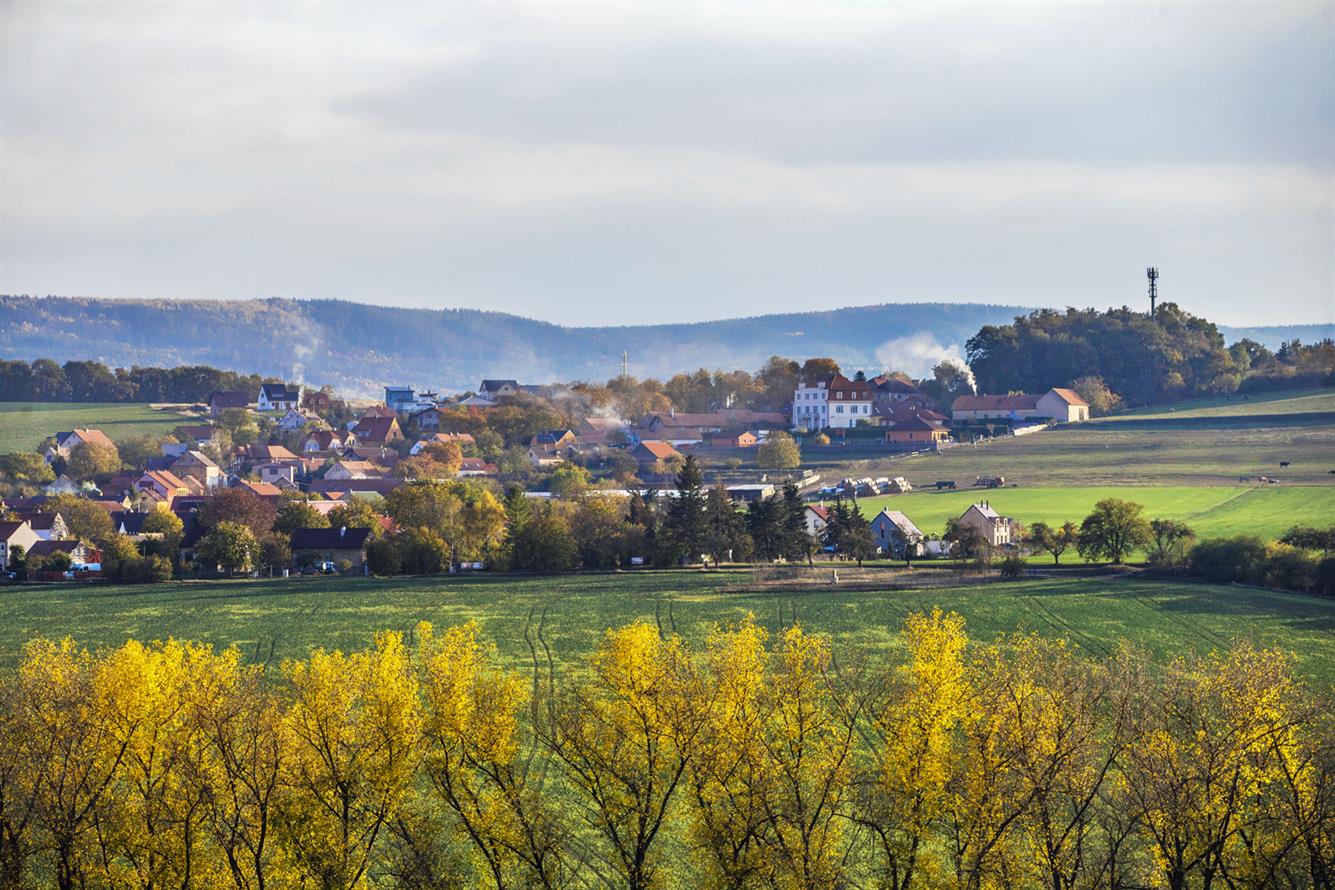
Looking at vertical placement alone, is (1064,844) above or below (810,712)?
below

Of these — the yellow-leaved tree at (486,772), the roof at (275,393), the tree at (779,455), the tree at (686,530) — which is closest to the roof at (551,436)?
the tree at (779,455)

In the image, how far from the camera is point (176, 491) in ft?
422

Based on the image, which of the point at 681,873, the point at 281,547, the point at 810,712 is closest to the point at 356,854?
the point at 681,873

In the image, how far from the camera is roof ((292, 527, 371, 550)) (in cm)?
9488

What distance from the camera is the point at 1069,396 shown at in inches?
6230

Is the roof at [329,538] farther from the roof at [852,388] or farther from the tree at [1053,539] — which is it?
the roof at [852,388]

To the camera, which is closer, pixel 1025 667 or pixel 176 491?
pixel 1025 667

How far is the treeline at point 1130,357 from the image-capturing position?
170 m

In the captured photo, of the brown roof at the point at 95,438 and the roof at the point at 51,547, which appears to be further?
the brown roof at the point at 95,438

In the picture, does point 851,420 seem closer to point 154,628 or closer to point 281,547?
point 281,547

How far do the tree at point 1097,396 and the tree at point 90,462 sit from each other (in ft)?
301

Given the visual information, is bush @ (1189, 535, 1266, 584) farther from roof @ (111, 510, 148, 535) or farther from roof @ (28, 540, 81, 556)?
roof @ (111, 510, 148, 535)

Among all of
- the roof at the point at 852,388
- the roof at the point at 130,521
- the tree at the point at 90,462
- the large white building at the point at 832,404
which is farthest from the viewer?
the roof at the point at 852,388

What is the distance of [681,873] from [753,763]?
3.33 metres
